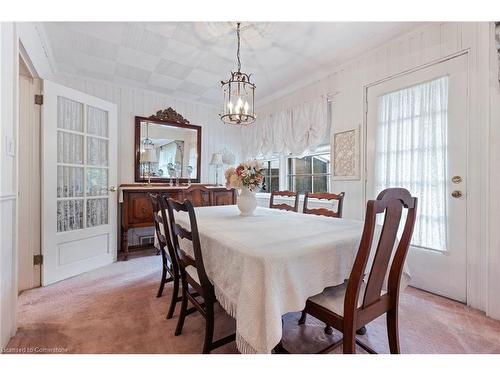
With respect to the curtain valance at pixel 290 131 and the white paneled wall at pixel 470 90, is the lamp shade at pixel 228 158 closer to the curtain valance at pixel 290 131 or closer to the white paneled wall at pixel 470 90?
the curtain valance at pixel 290 131

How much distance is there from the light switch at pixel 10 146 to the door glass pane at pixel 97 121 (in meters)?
1.41

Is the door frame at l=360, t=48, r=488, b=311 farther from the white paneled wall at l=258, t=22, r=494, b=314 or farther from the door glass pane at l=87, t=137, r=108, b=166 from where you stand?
the door glass pane at l=87, t=137, r=108, b=166

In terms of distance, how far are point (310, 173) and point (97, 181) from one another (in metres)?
2.88

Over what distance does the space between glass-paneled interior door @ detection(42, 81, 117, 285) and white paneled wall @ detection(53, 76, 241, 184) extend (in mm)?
437

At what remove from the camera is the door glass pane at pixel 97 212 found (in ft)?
9.33

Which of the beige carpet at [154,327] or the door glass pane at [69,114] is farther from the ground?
the door glass pane at [69,114]

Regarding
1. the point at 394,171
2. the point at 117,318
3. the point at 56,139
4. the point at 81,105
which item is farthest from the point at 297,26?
the point at 117,318

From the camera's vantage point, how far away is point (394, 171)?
2.42 m

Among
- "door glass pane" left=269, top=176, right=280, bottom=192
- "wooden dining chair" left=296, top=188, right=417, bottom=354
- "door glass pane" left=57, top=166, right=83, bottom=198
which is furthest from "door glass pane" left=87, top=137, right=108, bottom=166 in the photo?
"wooden dining chair" left=296, top=188, right=417, bottom=354

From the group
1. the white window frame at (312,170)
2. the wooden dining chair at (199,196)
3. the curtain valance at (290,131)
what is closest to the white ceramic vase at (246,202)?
the wooden dining chair at (199,196)

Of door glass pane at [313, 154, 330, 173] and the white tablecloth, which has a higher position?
door glass pane at [313, 154, 330, 173]

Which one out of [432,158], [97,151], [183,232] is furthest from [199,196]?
[432,158]

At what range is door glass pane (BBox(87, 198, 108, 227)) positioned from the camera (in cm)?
284
